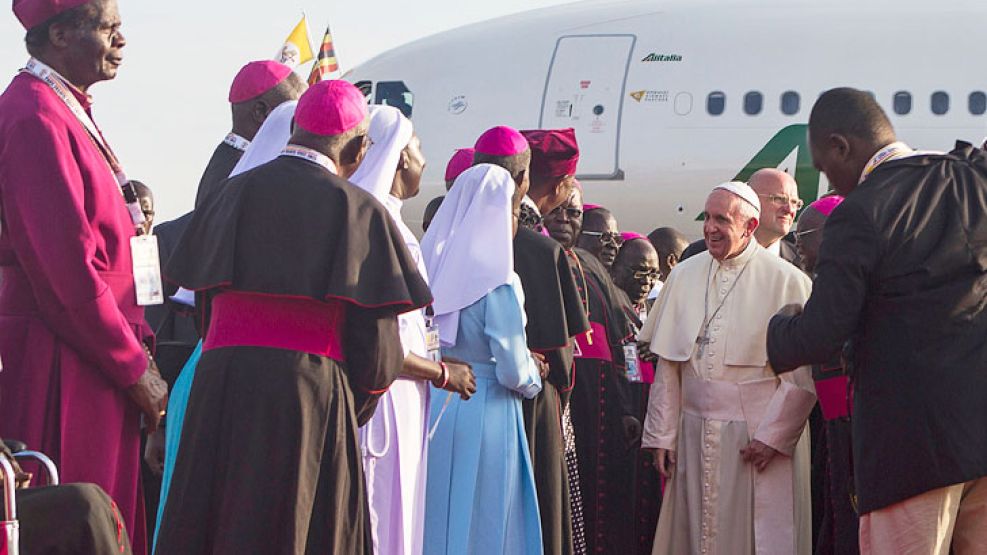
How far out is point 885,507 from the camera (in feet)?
14.5

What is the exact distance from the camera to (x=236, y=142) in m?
5.63

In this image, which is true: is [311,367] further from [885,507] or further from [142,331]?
[885,507]

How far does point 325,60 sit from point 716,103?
4.34m

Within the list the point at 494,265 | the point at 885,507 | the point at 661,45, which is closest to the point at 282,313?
the point at 494,265

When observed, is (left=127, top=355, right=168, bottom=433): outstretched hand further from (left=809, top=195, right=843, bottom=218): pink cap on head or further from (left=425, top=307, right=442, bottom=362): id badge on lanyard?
(left=809, top=195, right=843, bottom=218): pink cap on head

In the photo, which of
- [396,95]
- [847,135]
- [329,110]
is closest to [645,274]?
[847,135]

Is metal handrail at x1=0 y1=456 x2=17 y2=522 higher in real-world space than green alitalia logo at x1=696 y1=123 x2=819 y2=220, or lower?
higher

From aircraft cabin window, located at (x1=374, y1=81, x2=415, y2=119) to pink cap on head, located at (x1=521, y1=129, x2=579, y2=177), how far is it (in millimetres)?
10719

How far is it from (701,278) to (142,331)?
258 centimetres

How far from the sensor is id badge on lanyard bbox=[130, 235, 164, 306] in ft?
14.9

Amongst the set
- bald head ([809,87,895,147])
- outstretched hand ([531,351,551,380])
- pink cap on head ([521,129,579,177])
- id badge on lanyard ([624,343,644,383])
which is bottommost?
id badge on lanyard ([624,343,644,383])

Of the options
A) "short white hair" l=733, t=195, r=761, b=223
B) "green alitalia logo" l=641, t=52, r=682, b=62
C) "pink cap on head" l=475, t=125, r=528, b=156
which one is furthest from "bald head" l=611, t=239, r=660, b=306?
"green alitalia logo" l=641, t=52, r=682, b=62

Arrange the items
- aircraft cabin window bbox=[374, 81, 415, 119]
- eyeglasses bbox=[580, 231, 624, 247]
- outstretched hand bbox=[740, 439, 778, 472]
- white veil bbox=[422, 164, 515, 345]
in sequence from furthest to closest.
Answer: aircraft cabin window bbox=[374, 81, 415, 119]
eyeglasses bbox=[580, 231, 624, 247]
outstretched hand bbox=[740, 439, 778, 472]
white veil bbox=[422, 164, 515, 345]

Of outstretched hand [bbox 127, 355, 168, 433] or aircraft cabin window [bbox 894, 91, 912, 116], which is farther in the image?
aircraft cabin window [bbox 894, 91, 912, 116]
